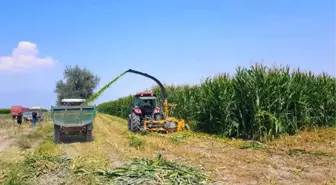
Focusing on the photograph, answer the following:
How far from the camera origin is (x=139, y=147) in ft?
41.4

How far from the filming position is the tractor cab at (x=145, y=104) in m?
18.8

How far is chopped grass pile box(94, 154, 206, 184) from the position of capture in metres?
6.87

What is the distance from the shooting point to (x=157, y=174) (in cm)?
712

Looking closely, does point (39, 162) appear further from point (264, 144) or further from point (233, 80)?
point (233, 80)

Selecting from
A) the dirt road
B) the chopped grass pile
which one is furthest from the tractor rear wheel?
the chopped grass pile

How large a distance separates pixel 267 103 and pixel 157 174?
8227 millimetres

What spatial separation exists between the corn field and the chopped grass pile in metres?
6.88

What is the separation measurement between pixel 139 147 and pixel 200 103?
6653 millimetres

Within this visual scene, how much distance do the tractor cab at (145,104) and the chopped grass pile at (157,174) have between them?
10591 mm

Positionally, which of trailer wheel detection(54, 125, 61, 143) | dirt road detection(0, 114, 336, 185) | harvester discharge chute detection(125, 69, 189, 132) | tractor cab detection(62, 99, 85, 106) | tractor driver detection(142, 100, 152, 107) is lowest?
dirt road detection(0, 114, 336, 185)

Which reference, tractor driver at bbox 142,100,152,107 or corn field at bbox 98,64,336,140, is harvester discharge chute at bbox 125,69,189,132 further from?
corn field at bbox 98,64,336,140

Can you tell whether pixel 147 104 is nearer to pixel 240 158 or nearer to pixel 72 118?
pixel 72 118

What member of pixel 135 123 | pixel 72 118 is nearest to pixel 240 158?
pixel 72 118

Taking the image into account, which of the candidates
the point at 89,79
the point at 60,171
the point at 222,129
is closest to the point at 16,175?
the point at 60,171
